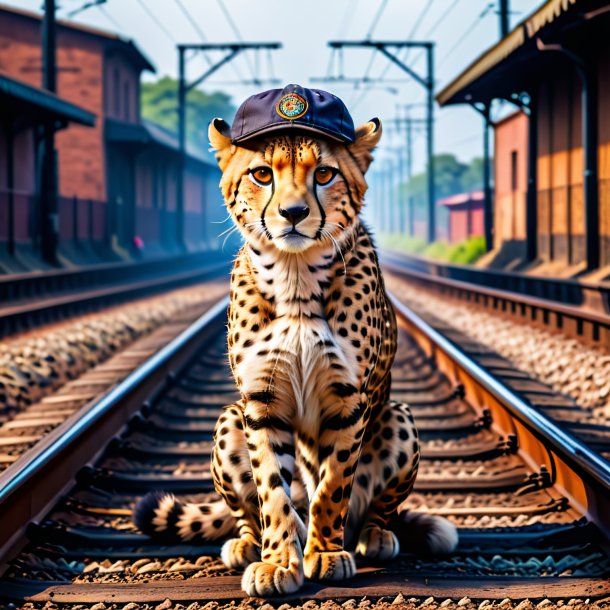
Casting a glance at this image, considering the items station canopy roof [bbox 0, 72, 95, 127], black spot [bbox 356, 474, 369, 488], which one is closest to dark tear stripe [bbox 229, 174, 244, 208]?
black spot [bbox 356, 474, 369, 488]

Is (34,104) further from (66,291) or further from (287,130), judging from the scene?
(287,130)

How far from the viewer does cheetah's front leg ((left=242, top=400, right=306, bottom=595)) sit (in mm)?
3588

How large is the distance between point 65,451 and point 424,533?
2.04 metres

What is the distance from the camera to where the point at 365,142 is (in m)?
3.62

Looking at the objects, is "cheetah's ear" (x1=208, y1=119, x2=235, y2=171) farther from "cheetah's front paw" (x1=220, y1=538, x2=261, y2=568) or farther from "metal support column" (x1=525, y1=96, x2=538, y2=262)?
"metal support column" (x1=525, y1=96, x2=538, y2=262)

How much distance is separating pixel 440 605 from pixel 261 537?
807 millimetres

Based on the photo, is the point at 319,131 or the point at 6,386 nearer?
the point at 319,131

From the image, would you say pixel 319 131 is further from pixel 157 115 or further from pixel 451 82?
pixel 157 115

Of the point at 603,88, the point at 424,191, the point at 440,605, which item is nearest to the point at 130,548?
the point at 440,605

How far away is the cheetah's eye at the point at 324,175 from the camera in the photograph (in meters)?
3.45

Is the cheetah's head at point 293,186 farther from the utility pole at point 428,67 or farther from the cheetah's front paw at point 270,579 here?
the utility pole at point 428,67

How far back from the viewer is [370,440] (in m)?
4.14

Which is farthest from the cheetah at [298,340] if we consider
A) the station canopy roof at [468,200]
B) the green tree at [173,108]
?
the green tree at [173,108]

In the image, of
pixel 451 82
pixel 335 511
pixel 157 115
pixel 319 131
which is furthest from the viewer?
pixel 157 115
